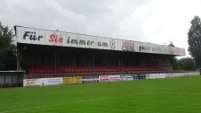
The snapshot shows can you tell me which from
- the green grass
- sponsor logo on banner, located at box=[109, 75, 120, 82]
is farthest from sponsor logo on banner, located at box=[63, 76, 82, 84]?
the green grass

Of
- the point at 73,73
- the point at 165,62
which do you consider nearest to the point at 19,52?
the point at 73,73

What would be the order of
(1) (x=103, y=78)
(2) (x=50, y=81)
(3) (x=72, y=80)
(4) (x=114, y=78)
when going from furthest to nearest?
(4) (x=114, y=78) < (1) (x=103, y=78) < (3) (x=72, y=80) < (2) (x=50, y=81)

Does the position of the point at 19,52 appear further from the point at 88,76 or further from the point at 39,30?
the point at 88,76

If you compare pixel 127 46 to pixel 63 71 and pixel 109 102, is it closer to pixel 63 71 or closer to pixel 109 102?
pixel 63 71

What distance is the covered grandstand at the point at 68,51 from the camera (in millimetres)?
40281

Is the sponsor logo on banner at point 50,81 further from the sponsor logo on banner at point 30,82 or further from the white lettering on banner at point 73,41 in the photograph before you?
the white lettering on banner at point 73,41

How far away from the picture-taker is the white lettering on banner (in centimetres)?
3794

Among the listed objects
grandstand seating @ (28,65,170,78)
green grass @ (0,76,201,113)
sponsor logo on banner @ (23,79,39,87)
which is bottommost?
green grass @ (0,76,201,113)

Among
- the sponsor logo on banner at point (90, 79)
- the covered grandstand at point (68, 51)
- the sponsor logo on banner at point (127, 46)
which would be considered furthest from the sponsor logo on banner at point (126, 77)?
the sponsor logo on banner at point (90, 79)

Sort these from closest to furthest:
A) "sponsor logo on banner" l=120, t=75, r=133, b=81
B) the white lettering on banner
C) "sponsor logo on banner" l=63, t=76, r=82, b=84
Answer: the white lettering on banner < "sponsor logo on banner" l=63, t=76, r=82, b=84 < "sponsor logo on banner" l=120, t=75, r=133, b=81

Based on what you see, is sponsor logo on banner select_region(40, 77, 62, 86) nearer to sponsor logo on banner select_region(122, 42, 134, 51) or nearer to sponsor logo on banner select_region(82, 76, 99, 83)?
sponsor logo on banner select_region(82, 76, 99, 83)

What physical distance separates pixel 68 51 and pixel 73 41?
293 inches

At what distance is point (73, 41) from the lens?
4481cm

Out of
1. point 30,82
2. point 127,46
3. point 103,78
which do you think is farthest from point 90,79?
point 127,46
